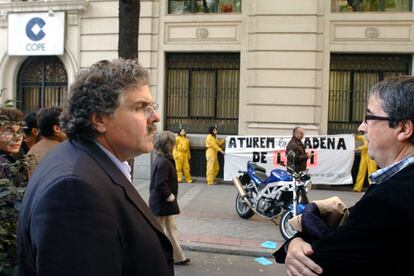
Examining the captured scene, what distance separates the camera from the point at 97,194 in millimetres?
1410

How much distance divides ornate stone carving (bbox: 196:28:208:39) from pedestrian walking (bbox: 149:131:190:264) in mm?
7507

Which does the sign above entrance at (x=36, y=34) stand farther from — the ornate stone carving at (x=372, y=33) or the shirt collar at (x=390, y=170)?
the shirt collar at (x=390, y=170)

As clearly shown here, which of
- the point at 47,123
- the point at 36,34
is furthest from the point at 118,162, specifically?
the point at 36,34

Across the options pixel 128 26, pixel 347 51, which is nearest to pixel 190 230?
pixel 128 26

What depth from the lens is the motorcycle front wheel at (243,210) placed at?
8.28m

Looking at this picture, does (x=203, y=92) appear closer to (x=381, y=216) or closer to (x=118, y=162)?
(x=118, y=162)

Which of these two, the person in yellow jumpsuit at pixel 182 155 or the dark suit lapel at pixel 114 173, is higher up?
the dark suit lapel at pixel 114 173

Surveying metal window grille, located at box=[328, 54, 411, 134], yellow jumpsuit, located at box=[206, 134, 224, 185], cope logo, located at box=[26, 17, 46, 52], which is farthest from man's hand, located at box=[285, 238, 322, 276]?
cope logo, located at box=[26, 17, 46, 52]

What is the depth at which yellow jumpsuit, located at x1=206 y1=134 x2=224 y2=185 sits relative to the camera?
12219 mm

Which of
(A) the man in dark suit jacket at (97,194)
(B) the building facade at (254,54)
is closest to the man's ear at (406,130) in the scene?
(A) the man in dark suit jacket at (97,194)

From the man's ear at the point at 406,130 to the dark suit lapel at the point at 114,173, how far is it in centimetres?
105

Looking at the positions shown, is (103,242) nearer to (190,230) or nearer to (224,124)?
(190,230)

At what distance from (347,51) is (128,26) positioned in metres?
7.94

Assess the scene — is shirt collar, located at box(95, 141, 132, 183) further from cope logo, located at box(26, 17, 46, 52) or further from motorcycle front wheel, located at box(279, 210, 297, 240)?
cope logo, located at box(26, 17, 46, 52)
